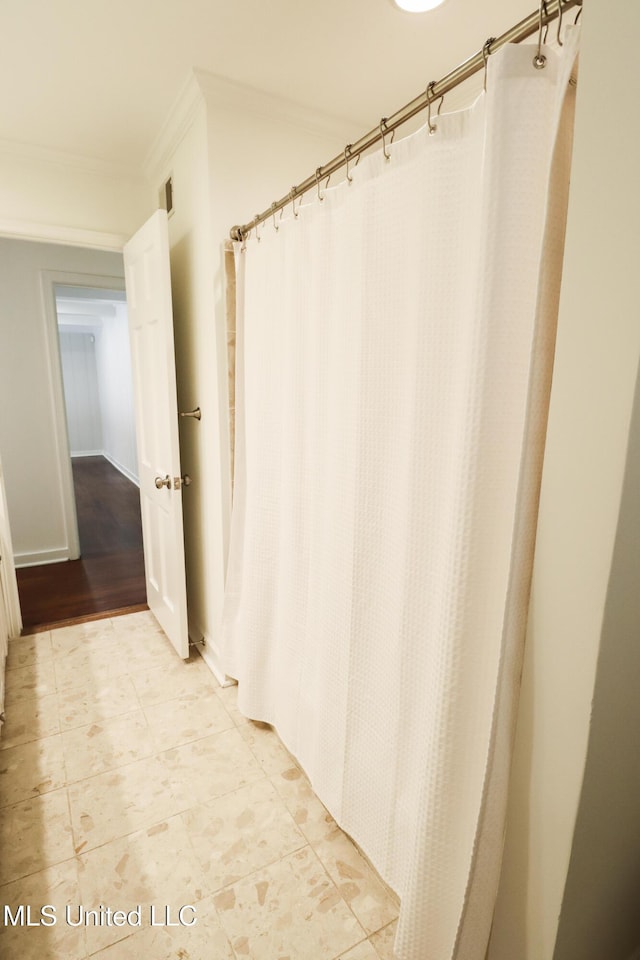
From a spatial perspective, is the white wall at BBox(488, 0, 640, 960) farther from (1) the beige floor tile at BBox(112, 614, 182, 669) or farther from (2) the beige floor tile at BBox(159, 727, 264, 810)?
(1) the beige floor tile at BBox(112, 614, 182, 669)

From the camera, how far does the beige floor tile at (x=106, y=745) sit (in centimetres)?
168

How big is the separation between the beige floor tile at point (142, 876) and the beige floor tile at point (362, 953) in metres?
0.40

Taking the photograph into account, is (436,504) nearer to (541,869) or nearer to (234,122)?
(541,869)

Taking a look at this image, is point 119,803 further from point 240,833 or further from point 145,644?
point 145,644

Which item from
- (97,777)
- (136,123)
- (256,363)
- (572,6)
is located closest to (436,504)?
(572,6)

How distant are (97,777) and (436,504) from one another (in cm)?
154

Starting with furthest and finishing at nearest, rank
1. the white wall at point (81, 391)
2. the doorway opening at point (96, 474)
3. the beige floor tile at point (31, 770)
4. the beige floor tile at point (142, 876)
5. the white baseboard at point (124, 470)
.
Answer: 1. the white wall at point (81, 391)
2. the white baseboard at point (124, 470)
3. the doorway opening at point (96, 474)
4. the beige floor tile at point (31, 770)
5. the beige floor tile at point (142, 876)

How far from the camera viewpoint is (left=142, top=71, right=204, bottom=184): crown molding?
5.60ft

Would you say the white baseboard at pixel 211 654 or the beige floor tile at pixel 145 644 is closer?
the white baseboard at pixel 211 654

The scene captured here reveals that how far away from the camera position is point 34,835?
1.42 meters

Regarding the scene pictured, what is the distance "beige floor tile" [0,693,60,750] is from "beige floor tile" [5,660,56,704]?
0.04 meters

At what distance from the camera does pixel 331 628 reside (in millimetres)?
1365

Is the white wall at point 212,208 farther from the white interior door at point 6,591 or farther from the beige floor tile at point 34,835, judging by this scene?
the white interior door at point 6,591

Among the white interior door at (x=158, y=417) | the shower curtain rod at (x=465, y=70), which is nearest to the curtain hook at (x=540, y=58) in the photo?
the shower curtain rod at (x=465, y=70)
